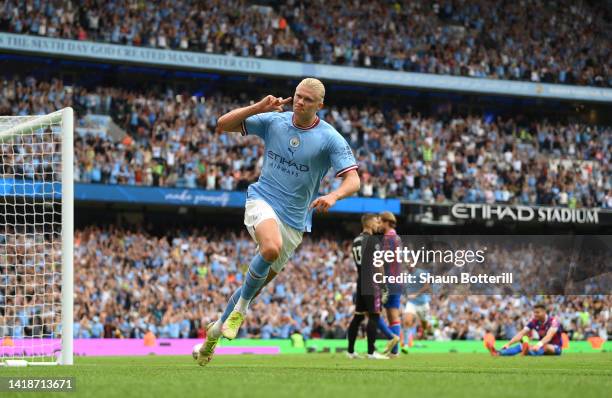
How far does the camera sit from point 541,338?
18141 mm

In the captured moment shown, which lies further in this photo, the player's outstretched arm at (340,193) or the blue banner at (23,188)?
the blue banner at (23,188)

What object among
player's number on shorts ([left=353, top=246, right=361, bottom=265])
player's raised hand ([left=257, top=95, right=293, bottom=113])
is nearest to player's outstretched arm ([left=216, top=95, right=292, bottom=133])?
player's raised hand ([left=257, top=95, right=293, bottom=113])

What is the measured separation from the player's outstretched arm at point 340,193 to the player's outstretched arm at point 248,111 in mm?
938

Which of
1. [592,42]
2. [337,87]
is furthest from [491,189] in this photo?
[592,42]

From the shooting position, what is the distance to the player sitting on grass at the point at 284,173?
30.5 feet

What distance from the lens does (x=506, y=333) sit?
3209cm

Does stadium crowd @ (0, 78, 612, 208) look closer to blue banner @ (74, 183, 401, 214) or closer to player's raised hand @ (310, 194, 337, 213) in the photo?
blue banner @ (74, 183, 401, 214)

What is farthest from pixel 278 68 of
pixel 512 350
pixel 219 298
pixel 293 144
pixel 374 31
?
pixel 293 144

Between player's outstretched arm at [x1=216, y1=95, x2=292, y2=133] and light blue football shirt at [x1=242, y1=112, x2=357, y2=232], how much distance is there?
19cm

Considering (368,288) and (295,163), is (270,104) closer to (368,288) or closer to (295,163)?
(295,163)

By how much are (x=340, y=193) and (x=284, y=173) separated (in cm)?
88

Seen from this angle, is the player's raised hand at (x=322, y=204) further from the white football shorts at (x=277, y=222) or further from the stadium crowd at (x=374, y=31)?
the stadium crowd at (x=374, y=31)

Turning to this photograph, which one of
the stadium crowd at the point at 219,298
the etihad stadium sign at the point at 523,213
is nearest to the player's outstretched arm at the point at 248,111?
the stadium crowd at the point at 219,298

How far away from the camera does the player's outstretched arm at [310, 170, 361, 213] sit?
8.18m
